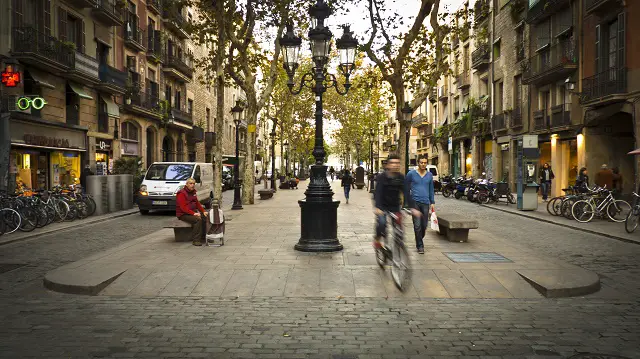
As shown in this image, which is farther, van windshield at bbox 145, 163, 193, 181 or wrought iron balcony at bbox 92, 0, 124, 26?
wrought iron balcony at bbox 92, 0, 124, 26

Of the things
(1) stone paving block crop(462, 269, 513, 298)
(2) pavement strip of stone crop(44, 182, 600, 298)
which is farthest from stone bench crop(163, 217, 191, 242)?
(1) stone paving block crop(462, 269, 513, 298)

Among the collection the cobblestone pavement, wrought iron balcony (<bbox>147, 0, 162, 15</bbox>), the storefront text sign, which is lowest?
the cobblestone pavement

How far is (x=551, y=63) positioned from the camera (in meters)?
24.8

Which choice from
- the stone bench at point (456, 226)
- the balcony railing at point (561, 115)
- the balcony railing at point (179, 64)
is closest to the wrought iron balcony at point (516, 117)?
the balcony railing at point (561, 115)

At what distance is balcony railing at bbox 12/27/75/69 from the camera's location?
60.7 feet

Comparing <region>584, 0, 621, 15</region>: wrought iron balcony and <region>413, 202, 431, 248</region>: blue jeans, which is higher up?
<region>584, 0, 621, 15</region>: wrought iron balcony

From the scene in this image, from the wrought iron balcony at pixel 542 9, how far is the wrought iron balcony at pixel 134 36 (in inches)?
814

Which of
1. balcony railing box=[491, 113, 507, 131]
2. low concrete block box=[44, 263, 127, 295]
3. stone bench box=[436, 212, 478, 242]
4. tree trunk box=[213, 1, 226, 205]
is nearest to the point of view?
low concrete block box=[44, 263, 127, 295]

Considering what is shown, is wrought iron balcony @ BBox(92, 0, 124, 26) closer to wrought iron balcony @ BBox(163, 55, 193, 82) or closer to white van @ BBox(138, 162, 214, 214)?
wrought iron balcony @ BBox(163, 55, 193, 82)

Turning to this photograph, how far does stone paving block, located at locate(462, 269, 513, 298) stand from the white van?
1191 cm

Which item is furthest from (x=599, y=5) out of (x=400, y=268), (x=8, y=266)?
(x=8, y=266)

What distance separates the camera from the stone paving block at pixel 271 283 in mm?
6305

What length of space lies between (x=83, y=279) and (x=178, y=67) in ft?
99.4

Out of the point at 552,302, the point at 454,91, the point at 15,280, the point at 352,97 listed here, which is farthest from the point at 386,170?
the point at 352,97
